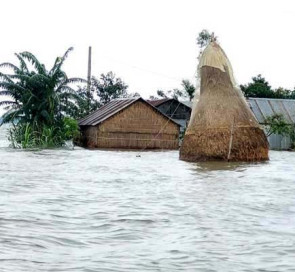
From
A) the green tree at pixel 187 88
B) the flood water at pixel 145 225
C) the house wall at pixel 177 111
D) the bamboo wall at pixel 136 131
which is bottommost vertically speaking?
the flood water at pixel 145 225

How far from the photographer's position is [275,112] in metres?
34.9

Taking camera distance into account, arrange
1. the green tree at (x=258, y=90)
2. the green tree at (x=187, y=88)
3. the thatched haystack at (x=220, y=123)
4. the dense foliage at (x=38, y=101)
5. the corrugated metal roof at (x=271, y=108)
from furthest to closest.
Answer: the green tree at (x=258, y=90), the green tree at (x=187, y=88), the corrugated metal roof at (x=271, y=108), the dense foliage at (x=38, y=101), the thatched haystack at (x=220, y=123)

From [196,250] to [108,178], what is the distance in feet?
23.1

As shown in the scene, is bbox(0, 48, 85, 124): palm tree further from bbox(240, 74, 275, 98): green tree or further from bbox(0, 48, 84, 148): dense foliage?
bbox(240, 74, 275, 98): green tree

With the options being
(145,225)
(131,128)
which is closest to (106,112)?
(131,128)

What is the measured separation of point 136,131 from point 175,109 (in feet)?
24.2

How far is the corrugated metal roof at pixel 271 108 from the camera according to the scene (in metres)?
34.5

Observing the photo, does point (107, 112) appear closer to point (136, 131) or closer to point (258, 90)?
point (136, 131)

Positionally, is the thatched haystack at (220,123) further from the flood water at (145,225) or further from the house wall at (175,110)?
the house wall at (175,110)

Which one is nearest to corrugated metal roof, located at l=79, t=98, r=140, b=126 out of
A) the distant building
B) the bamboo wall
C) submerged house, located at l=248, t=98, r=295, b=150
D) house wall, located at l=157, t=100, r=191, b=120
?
the bamboo wall

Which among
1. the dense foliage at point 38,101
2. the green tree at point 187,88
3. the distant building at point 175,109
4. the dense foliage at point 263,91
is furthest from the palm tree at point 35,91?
the dense foliage at point 263,91

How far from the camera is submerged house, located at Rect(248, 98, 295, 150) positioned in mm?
34094

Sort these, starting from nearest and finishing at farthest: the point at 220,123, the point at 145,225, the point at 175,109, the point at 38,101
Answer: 1. the point at 145,225
2. the point at 220,123
3. the point at 38,101
4. the point at 175,109

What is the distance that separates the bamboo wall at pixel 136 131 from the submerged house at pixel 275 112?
589cm
